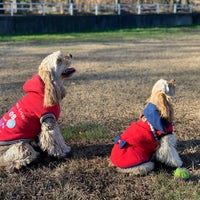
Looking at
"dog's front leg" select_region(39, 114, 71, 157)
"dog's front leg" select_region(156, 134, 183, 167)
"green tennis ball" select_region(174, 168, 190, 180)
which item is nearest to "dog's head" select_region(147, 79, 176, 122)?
"dog's front leg" select_region(156, 134, 183, 167)

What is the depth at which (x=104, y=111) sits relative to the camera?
5.54m

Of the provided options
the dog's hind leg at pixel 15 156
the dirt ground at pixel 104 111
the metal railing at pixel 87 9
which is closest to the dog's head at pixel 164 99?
the dirt ground at pixel 104 111

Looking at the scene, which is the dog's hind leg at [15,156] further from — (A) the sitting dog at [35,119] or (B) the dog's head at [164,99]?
(B) the dog's head at [164,99]

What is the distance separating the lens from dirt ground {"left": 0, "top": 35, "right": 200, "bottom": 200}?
3.35 m

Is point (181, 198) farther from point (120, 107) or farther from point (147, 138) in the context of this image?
point (120, 107)

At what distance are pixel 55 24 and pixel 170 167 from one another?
1743 centimetres

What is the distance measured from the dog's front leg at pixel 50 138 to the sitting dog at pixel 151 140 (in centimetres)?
64

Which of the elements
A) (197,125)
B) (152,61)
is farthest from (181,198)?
(152,61)

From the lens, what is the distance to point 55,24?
20125 millimetres

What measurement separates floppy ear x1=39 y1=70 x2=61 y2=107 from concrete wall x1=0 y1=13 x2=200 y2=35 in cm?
1602

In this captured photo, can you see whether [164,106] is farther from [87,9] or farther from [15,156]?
[87,9]

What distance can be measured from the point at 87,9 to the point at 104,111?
1888cm

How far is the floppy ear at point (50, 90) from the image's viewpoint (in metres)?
3.64

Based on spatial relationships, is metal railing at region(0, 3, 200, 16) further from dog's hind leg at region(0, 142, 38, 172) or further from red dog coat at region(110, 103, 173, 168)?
red dog coat at region(110, 103, 173, 168)
